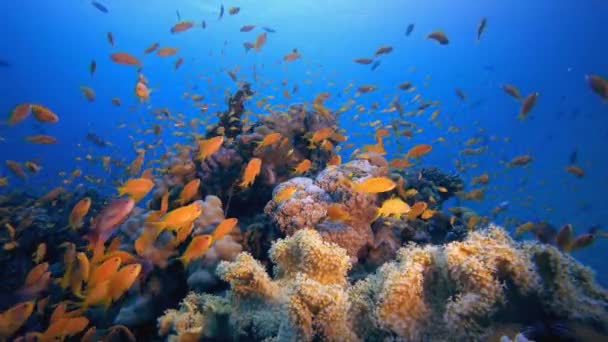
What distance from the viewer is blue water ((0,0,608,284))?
147ft

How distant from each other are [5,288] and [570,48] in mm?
65364

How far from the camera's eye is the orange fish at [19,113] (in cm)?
568

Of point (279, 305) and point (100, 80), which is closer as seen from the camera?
point (279, 305)

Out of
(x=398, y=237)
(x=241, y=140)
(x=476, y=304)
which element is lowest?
(x=398, y=237)

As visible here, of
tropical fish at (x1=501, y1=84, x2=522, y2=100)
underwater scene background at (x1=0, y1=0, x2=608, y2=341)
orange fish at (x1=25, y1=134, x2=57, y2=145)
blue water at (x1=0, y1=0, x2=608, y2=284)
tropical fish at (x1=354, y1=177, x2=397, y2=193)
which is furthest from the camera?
blue water at (x1=0, y1=0, x2=608, y2=284)

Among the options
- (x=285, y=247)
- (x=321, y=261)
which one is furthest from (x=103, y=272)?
(x=321, y=261)

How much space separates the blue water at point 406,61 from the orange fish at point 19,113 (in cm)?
2447

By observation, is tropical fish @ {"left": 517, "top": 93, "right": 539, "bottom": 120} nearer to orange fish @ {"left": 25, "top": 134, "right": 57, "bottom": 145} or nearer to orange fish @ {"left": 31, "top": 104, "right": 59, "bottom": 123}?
orange fish @ {"left": 31, "top": 104, "right": 59, "bottom": 123}

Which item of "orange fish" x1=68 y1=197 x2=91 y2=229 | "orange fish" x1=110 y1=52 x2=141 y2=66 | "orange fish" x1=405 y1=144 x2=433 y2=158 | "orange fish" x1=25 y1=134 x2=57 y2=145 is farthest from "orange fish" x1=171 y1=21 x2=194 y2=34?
"orange fish" x1=405 y1=144 x2=433 y2=158

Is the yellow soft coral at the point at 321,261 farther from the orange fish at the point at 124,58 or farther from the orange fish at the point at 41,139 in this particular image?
the orange fish at the point at 41,139

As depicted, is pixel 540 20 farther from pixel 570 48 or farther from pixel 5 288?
pixel 5 288

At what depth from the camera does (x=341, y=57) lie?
88.2m

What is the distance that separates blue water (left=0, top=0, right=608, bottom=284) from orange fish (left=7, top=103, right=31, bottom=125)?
963 inches

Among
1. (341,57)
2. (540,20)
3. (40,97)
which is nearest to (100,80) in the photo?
(40,97)
